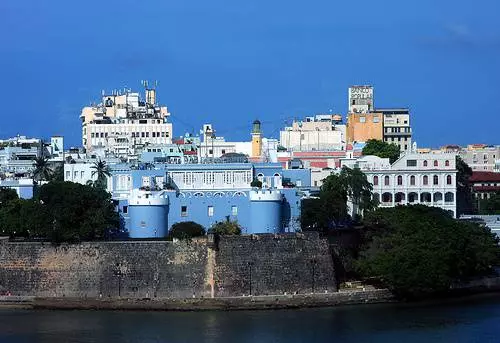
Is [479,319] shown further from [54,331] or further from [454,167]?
[454,167]

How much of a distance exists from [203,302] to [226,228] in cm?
388

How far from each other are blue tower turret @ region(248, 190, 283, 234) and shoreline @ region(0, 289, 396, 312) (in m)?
4.11

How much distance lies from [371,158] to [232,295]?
16.6 meters

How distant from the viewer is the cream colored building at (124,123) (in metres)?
69.9

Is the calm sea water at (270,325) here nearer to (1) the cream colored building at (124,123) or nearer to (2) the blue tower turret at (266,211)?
(2) the blue tower turret at (266,211)

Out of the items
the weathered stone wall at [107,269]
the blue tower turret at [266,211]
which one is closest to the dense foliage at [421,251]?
the blue tower turret at [266,211]

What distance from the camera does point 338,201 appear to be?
48125 millimetres

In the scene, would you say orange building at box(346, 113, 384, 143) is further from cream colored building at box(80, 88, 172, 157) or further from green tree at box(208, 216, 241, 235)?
green tree at box(208, 216, 241, 235)

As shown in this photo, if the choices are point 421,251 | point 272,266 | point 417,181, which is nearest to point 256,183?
point 272,266

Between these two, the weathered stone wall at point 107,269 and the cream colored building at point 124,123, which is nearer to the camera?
the weathered stone wall at point 107,269

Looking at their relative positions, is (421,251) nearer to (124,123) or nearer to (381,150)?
(381,150)

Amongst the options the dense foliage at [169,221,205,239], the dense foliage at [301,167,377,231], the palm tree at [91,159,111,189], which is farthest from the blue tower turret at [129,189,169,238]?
the dense foliage at [301,167,377,231]

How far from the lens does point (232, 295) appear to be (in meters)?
41.7

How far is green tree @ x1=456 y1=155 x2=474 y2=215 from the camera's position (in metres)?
62.8
